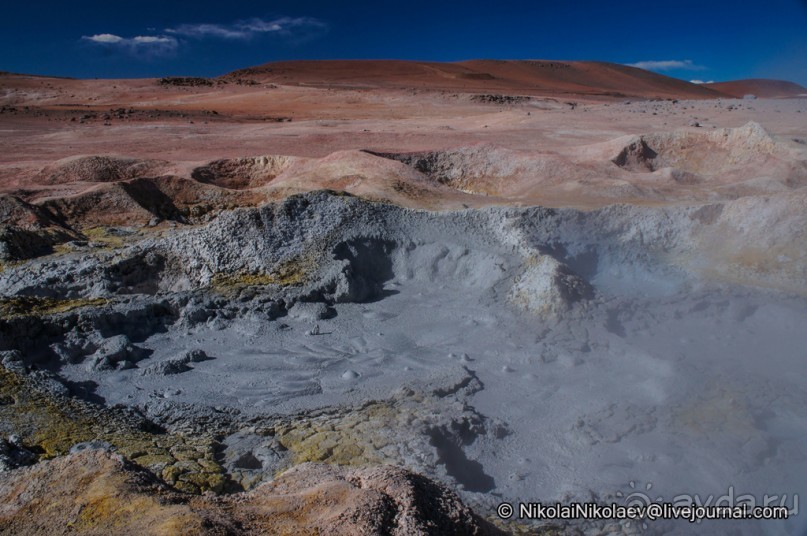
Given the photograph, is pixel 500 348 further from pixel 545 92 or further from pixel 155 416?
pixel 545 92

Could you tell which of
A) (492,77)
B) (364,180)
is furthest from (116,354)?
(492,77)

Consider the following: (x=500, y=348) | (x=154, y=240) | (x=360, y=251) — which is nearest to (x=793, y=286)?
(x=500, y=348)

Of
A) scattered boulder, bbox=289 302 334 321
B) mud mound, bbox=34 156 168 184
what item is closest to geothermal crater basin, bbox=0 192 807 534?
scattered boulder, bbox=289 302 334 321

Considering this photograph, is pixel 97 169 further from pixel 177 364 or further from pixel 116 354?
pixel 177 364

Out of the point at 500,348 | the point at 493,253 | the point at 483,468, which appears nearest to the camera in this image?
the point at 483,468

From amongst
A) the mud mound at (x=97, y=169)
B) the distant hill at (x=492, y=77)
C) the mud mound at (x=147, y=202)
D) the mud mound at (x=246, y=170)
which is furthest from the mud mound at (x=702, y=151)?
the distant hill at (x=492, y=77)

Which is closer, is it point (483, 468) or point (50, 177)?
point (483, 468)
